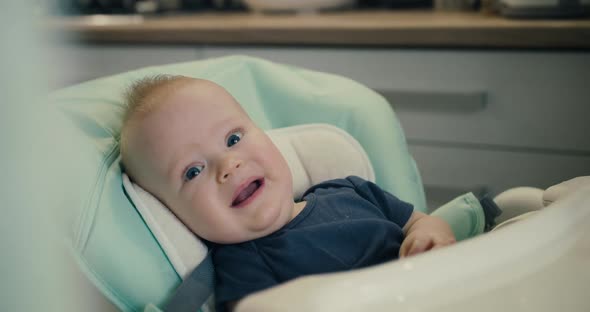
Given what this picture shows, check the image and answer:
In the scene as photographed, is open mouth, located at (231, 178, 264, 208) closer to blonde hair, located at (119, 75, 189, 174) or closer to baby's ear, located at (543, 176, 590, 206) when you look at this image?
blonde hair, located at (119, 75, 189, 174)

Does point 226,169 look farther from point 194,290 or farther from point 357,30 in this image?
point 357,30

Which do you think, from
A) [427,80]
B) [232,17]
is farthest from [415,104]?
[232,17]

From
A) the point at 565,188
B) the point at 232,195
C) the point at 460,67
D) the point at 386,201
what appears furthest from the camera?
the point at 460,67

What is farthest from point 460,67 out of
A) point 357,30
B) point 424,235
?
point 424,235

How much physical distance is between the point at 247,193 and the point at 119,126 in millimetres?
173

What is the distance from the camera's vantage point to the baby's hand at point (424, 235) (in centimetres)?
70

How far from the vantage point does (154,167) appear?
69cm

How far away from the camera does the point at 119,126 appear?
76 centimetres

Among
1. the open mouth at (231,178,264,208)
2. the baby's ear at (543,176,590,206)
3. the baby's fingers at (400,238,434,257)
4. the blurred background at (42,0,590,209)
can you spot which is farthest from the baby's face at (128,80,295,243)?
the blurred background at (42,0,590,209)

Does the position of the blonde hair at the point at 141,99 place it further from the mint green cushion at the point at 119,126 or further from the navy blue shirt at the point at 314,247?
the navy blue shirt at the point at 314,247

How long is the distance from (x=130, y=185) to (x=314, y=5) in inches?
45.1

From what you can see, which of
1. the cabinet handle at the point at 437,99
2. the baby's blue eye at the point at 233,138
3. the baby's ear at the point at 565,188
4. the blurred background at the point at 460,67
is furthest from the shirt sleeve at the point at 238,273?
the cabinet handle at the point at 437,99

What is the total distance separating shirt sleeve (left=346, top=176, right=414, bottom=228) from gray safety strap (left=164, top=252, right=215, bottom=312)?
23 cm

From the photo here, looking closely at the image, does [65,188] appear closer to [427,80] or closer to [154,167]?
[154,167]
